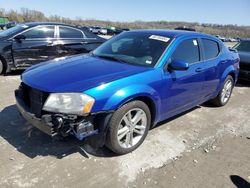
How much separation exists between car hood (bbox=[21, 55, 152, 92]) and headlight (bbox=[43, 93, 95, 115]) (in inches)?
2.8

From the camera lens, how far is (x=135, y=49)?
4441mm

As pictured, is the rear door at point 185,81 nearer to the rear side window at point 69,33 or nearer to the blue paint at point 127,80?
the blue paint at point 127,80

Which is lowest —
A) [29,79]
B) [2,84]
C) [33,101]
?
[2,84]

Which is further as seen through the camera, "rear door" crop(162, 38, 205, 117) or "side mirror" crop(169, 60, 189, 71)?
"rear door" crop(162, 38, 205, 117)

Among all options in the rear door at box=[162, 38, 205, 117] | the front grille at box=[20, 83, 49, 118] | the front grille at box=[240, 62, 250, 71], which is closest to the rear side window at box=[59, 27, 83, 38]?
the rear door at box=[162, 38, 205, 117]

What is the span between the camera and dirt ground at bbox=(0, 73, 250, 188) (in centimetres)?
325

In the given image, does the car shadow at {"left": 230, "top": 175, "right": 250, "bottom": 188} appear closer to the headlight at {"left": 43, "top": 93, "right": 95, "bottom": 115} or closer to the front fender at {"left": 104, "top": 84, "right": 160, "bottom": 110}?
the front fender at {"left": 104, "top": 84, "right": 160, "bottom": 110}

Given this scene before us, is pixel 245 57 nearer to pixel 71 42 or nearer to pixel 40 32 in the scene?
pixel 71 42

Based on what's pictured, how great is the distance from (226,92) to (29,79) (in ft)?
14.2

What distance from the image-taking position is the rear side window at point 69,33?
8.16 meters

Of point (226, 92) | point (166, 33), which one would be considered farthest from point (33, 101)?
point (226, 92)

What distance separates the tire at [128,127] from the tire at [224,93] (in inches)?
103

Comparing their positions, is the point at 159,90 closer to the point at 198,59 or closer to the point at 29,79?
the point at 198,59

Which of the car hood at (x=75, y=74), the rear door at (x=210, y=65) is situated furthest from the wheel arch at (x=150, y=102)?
the rear door at (x=210, y=65)
